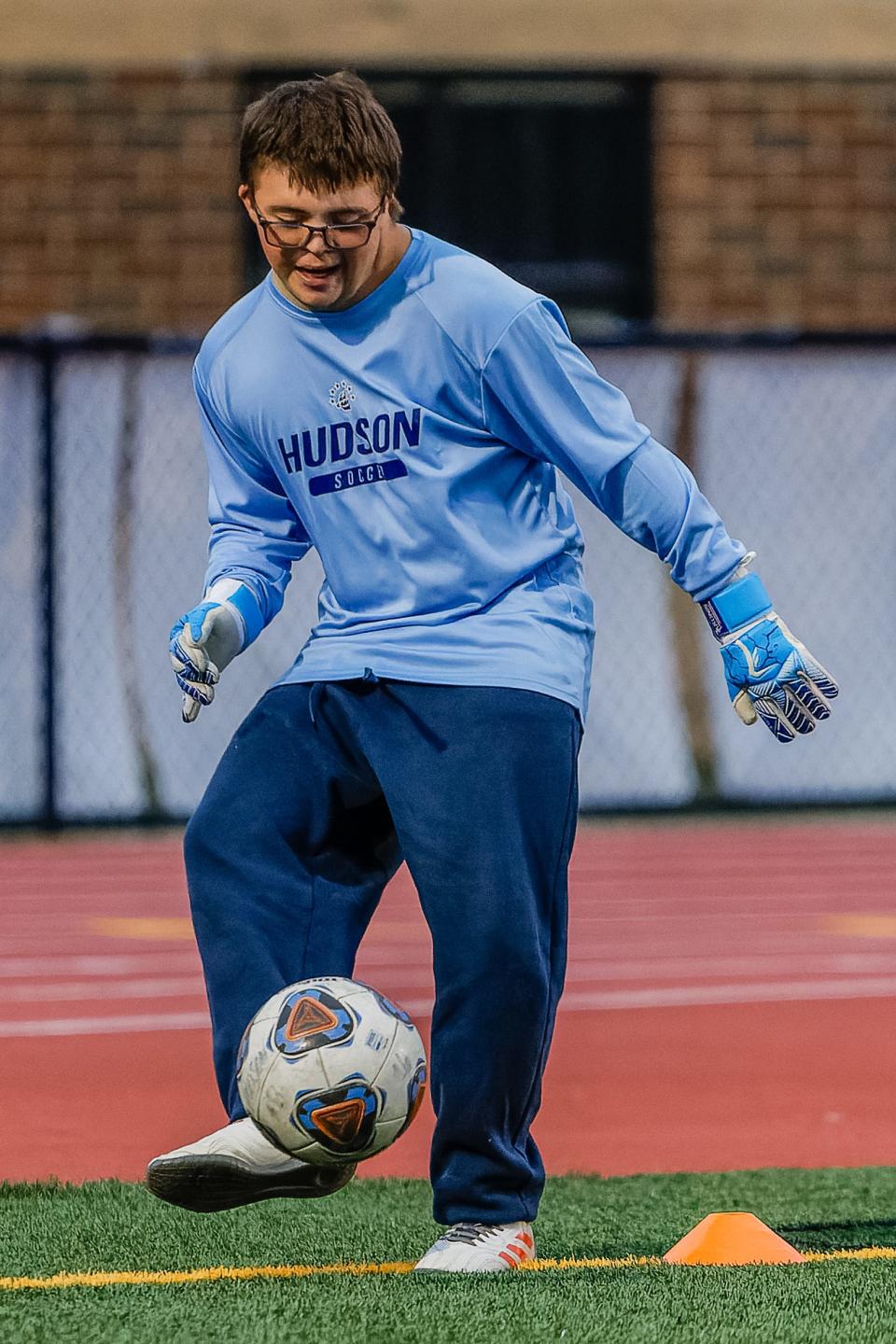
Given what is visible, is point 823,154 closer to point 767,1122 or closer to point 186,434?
point 186,434

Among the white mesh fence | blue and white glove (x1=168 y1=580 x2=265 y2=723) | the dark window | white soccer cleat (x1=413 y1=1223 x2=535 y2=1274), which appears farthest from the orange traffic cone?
the dark window

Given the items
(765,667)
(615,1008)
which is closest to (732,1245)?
Answer: (765,667)

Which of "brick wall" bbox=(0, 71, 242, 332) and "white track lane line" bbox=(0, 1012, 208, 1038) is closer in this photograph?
"white track lane line" bbox=(0, 1012, 208, 1038)

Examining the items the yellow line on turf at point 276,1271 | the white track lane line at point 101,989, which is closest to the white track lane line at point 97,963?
the white track lane line at point 101,989

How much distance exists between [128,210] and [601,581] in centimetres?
501

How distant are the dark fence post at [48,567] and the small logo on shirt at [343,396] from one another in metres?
8.96

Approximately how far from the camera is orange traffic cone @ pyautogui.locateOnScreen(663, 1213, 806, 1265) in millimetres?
4516

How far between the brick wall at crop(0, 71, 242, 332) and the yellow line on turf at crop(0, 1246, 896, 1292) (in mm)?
12416

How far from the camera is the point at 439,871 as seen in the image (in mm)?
4234

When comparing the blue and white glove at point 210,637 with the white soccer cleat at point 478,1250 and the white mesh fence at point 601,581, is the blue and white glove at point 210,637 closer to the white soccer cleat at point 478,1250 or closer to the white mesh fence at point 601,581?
Result: the white soccer cleat at point 478,1250

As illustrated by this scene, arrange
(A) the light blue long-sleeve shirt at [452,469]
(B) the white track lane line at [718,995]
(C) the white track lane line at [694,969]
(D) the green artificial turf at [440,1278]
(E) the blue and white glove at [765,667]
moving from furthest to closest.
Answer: (C) the white track lane line at [694,969] → (B) the white track lane line at [718,995] → (A) the light blue long-sleeve shirt at [452,469] → (E) the blue and white glove at [765,667] → (D) the green artificial turf at [440,1278]

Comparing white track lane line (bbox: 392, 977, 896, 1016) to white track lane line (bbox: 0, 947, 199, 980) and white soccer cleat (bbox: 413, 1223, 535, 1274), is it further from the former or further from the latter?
white soccer cleat (bbox: 413, 1223, 535, 1274)

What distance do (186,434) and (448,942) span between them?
924 centimetres

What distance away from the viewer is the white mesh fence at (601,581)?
1310 cm
